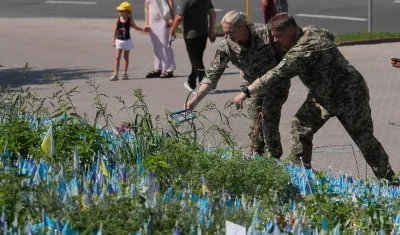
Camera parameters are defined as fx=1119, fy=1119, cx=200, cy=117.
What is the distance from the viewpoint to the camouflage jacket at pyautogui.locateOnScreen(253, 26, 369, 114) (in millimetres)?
8203

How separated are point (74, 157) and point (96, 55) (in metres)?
13.4

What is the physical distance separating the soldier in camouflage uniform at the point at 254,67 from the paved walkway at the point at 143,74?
1.66ft

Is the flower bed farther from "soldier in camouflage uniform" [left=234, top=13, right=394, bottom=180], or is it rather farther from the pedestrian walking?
the pedestrian walking

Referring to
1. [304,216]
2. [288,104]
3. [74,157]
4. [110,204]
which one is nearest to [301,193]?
[304,216]

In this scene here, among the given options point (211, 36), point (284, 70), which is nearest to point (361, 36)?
point (211, 36)

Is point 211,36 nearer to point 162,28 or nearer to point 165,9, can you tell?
point 165,9

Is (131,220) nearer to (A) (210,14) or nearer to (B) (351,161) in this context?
(B) (351,161)

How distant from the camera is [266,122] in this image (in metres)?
9.36

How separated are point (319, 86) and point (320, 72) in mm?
161

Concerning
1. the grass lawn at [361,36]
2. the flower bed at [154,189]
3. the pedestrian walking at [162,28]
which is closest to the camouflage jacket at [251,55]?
the flower bed at [154,189]

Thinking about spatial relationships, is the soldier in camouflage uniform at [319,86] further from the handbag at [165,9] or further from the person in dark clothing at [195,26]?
the handbag at [165,9]

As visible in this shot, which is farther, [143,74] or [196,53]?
[143,74]

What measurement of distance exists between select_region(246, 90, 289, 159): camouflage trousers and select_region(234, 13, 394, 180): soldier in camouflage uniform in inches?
13.2

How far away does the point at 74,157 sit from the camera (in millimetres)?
6887
